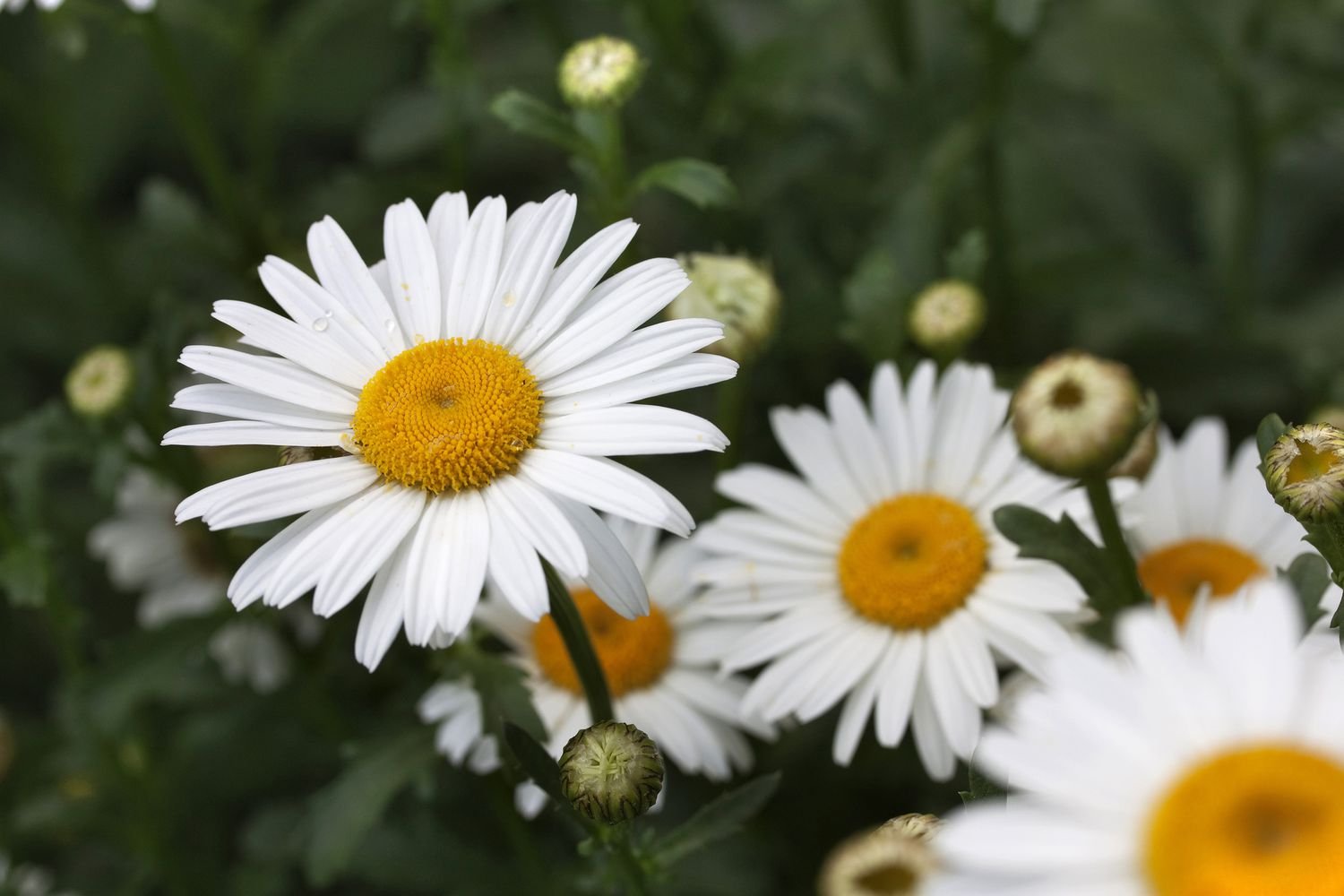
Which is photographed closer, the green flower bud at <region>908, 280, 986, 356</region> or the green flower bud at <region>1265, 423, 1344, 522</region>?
the green flower bud at <region>1265, 423, 1344, 522</region>

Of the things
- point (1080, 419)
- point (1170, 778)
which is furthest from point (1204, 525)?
point (1170, 778)

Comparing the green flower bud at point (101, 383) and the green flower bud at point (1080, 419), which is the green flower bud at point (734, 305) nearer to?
the green flower bud at point (1080, 419)

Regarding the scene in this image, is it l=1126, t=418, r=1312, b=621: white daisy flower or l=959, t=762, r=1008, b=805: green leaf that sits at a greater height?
l=1126, t=418, r=1312, b=621: white daisy flower

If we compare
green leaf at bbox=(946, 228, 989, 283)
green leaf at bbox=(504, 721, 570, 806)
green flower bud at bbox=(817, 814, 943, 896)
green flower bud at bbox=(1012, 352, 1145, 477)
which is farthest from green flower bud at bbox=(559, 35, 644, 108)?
green flower bud at bbox=(817, 814, 943, 896)

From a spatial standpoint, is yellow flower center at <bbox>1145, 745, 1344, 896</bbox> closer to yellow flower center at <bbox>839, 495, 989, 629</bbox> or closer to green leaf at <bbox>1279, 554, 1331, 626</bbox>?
green leaf at <bbox>1279, 554, 1331, 626</bbox>

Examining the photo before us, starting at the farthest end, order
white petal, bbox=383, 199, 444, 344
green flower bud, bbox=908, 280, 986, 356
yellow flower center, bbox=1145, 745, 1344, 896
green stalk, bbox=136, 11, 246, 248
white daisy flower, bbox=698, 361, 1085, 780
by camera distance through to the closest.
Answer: green stalk, bbox=136, 11, 246, 248, green flower bud, bbox=908, 280, 986, 356, white daisy flower, bbox=698, 361, 1085, 780, white petal, bbox=383, 199, 444, 344, yellow flower center, bbox=1145, 745, 1344, 896

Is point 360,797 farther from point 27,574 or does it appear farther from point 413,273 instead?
point 413,273

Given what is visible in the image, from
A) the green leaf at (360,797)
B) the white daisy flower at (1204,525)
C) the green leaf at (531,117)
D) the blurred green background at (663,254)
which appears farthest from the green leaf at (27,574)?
the white daisy flower at (1204,525)

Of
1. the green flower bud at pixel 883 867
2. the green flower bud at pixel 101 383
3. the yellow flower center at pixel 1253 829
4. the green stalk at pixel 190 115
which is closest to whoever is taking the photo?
the yellow flower center at pixel 1253 829
